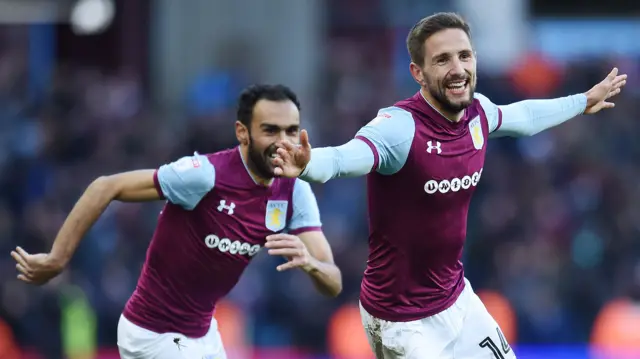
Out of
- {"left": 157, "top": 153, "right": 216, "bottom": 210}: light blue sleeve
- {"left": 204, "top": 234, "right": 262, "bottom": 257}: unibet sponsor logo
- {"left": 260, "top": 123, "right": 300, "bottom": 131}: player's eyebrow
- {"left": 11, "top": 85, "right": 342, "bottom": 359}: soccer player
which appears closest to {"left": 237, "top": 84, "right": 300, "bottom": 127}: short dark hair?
{"left": 11, "top": 85, "right": 342, "bottom": 359}: soccer player

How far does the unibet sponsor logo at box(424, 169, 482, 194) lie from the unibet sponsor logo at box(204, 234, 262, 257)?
56.5 inches

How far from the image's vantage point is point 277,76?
19.2 meters

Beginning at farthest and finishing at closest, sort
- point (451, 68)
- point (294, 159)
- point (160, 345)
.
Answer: point (160, 345)
point (451, 68)
point (294, 159)

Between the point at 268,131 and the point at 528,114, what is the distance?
156cm

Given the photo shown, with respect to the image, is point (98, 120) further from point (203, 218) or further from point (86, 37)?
point (203, 218)

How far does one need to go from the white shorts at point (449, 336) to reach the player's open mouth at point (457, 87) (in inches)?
45.4

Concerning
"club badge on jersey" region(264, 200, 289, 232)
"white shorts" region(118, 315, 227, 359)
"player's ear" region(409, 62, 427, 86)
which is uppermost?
"player's ear" region(409, 62, 427, 86)

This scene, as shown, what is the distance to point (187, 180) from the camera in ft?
24.7

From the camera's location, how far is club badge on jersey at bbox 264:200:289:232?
784 cm

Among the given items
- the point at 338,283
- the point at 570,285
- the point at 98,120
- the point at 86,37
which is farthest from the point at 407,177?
the point at 86,37

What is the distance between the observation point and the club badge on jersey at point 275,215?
784cm

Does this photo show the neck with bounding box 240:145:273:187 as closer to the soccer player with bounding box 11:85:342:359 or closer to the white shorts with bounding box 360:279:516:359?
the soccer player with bounding box 11:85:342:359

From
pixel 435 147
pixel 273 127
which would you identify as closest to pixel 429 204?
pixel 435 147

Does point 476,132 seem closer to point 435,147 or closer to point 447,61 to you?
point 435,147
